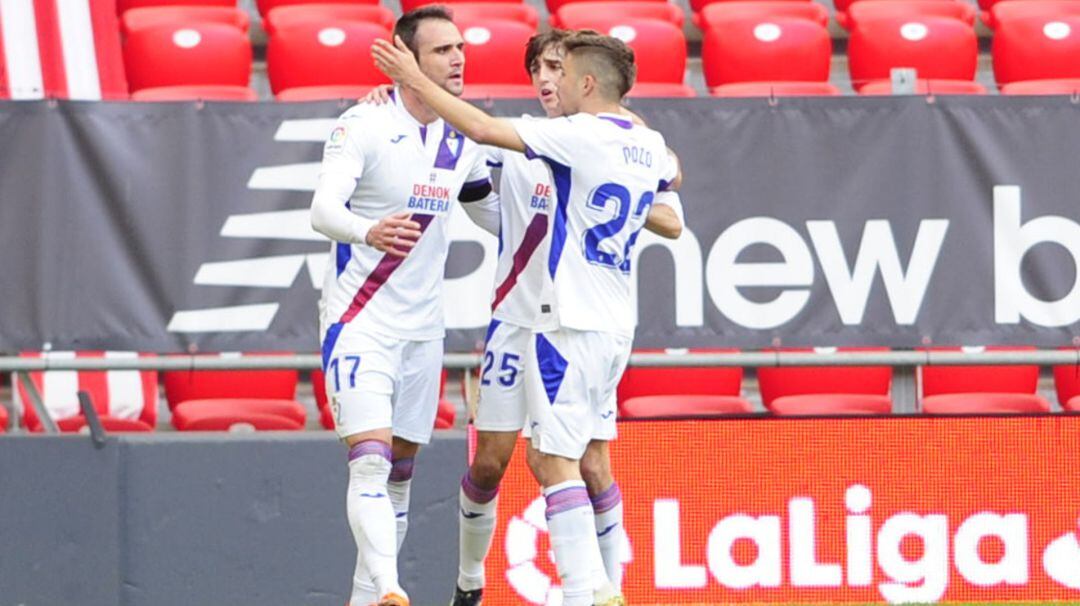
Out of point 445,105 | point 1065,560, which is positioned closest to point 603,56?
point 445,105

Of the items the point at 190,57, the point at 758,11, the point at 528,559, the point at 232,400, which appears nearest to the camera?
the point at 528,559

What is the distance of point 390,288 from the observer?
6.56 meters

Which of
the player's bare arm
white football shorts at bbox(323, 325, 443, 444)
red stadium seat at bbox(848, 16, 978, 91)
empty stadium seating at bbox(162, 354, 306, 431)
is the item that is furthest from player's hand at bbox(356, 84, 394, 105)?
red stadium seat at bbox(848, 16, 978, 91)

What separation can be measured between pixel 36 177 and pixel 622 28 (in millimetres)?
2975

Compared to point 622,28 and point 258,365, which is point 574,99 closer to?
point 258,365

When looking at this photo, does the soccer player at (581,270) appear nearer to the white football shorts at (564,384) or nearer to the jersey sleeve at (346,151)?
the white football shorts at (564,384)

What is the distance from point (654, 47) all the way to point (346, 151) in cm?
324

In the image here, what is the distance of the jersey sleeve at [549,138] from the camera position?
6.14 metres

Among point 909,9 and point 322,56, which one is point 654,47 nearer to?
point 322,56

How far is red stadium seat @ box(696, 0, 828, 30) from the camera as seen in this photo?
9.88 metres

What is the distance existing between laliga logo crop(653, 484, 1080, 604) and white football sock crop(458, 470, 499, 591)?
1153 mm

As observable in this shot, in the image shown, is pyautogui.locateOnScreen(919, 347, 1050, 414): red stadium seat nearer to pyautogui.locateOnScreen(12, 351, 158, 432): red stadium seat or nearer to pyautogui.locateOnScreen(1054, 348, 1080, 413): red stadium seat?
pyautogui.locateOnScreen(1054, 348, 1080, 413): red stadium seat

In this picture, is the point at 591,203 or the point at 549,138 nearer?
the point at 549,138

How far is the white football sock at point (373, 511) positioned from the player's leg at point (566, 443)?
0.50m
